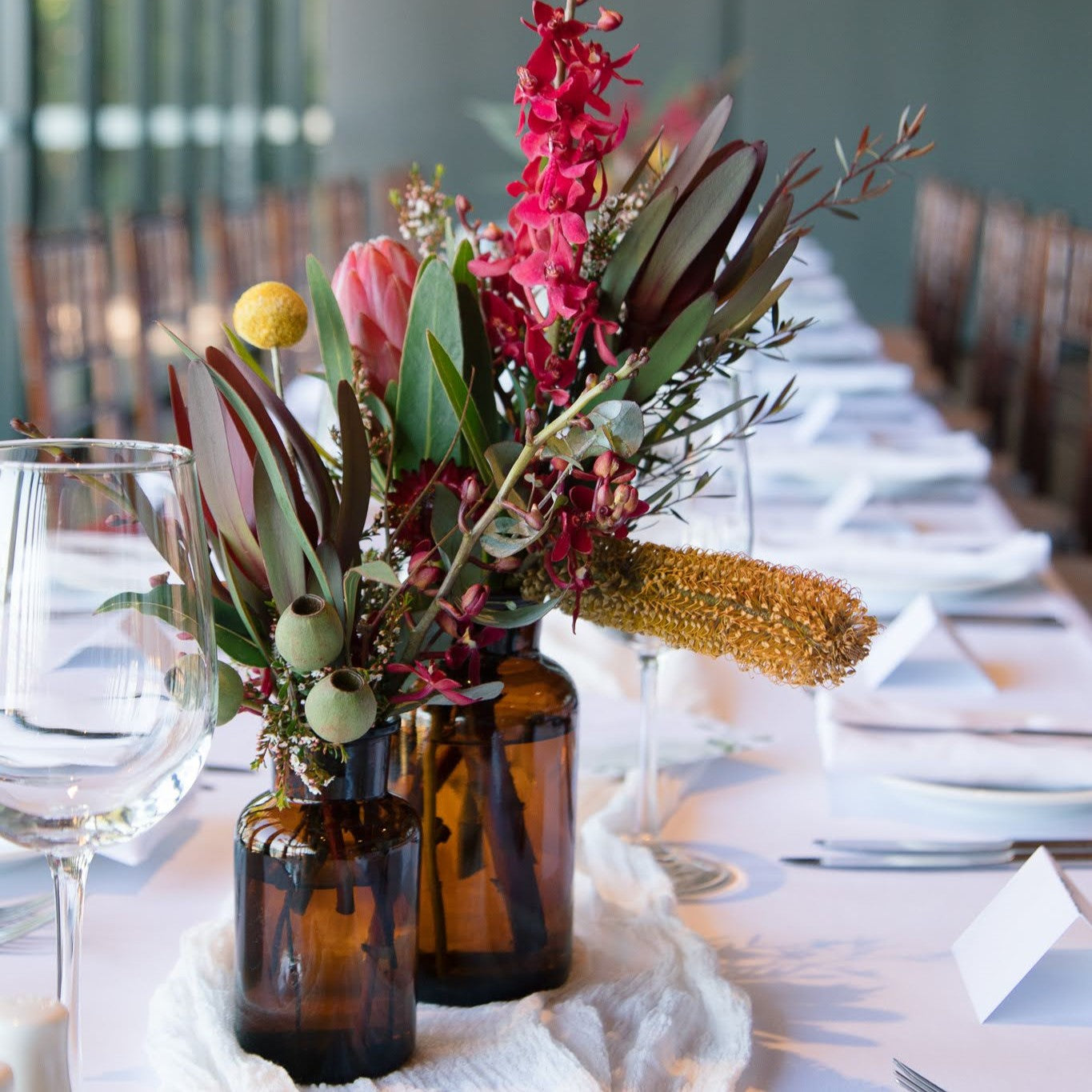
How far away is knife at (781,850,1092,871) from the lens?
0.96 m

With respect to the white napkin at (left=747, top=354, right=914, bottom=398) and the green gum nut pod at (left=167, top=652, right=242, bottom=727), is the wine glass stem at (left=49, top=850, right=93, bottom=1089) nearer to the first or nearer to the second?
the green gum nut pod at (left=167, top=652, right=242, bottom=727)

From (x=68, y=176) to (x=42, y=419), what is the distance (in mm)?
2922

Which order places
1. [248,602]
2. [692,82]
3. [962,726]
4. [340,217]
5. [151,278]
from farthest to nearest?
[692,82] → [340,217] → [151,278] → [962,726] → [248,602]

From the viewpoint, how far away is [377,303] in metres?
0.73

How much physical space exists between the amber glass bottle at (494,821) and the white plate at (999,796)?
1.24 feet

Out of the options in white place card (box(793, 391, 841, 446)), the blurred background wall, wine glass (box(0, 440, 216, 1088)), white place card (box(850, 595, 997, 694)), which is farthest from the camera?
the blurred background wall

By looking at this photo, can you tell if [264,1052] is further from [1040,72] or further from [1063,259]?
[1040,72]

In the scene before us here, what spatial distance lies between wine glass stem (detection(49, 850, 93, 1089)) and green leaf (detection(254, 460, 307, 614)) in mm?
130

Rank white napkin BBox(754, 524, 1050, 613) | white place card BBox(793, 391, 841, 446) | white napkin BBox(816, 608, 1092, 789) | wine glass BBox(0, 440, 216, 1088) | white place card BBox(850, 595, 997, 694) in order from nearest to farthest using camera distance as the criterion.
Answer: wine glass BBox(0, 440, 216, 1088)
white napkin BBox(816, 608, 1092, 789)
white place card BBox(850, 595, 997, 694)
white napkin BBox(754, 524, 1050, 613)
white place card BBox(793, 391, 841, 446)

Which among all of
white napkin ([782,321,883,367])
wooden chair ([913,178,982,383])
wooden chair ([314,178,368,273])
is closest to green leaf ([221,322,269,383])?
white napkin ([782,321,883,367])

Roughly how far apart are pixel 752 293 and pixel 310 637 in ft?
0.85

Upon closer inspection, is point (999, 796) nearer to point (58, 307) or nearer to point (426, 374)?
point (426, 374)

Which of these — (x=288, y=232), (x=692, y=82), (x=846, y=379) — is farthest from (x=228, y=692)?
(x=692, y=82)

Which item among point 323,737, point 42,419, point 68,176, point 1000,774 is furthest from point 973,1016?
point 68,176
